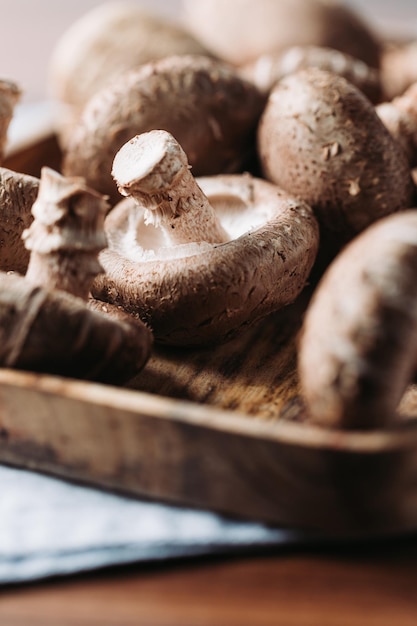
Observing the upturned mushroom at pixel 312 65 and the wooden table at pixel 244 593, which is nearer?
the wooden table at pixel 244 593

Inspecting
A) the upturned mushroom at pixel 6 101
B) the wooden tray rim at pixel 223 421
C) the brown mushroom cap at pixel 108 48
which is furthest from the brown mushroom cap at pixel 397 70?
the wooden tray rim at pixel 223 421

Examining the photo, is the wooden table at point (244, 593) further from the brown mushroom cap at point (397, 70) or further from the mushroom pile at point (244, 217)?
the brown mushroom cap at point (397, 70)

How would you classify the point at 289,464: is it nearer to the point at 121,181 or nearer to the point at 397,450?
the point at 397,450

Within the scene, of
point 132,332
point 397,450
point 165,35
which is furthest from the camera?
point 165,35

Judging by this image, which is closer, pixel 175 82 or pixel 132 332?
pixel 132 332

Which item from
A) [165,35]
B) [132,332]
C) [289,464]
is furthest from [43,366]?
[165,35]

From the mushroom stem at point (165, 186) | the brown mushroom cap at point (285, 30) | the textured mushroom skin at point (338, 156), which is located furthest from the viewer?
the brown mushroom cap at point (285, 30)

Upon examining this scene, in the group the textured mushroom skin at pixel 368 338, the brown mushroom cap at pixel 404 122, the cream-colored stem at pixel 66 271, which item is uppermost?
the brown mushroom cap at pixel 404 122

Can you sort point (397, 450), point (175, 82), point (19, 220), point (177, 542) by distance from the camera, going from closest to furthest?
1. point (397, 450)
2. point (177, 542)
3. point (19, 220)
4. point (175, 82)

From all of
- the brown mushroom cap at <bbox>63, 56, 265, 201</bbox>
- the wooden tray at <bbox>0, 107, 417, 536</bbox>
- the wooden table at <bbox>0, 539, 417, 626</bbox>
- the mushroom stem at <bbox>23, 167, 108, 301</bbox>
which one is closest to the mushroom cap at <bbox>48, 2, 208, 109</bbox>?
the brown mushroom cap at <bbox>63, 56, 265, 201</bbox>
